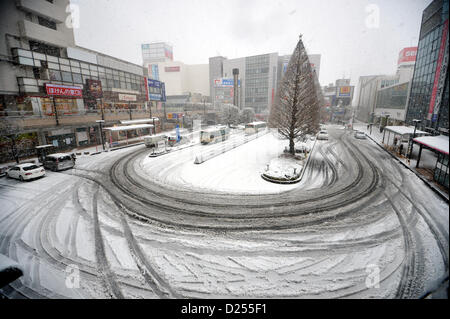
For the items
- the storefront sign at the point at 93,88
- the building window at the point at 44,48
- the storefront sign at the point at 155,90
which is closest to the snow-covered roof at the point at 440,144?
the storefront sign at the point at 93,88

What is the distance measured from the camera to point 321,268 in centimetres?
549

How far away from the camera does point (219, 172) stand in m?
14.5

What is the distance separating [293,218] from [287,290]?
3829 mm

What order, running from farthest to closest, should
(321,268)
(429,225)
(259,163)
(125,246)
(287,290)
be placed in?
(259,163)
(429,225)
(125,246)
(321,268)
(287,290)

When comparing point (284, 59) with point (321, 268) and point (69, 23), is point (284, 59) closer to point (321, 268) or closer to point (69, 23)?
point (69, 23)

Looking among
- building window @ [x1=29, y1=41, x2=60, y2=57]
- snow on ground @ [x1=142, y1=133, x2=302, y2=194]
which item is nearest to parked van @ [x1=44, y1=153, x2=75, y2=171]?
snow on ground @ [x1=142, y1=133, x2=302, y2=194]

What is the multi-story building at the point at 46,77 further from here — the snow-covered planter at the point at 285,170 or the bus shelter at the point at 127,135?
the snow-covered planter at the point at 285,170

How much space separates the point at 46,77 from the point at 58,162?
1754cm

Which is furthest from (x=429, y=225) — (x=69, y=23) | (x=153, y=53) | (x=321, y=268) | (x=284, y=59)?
(x=153, y=53)

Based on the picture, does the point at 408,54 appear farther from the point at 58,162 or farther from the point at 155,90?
the point at 58,162

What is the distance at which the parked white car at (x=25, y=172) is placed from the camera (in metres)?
12.8

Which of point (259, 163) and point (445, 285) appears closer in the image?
point (445, 285)
